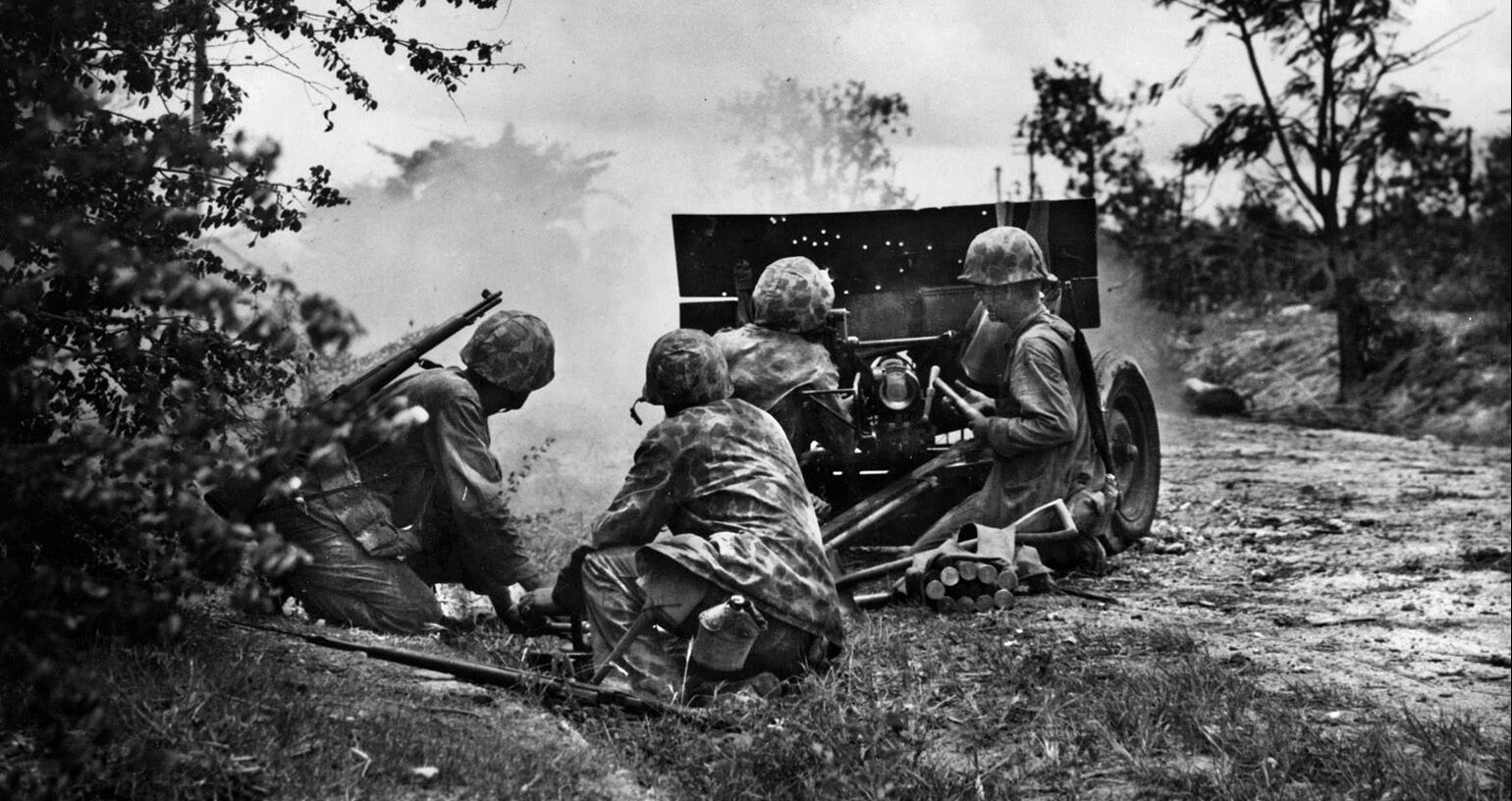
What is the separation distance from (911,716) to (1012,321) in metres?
3.65

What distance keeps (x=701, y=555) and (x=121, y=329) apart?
2.04m

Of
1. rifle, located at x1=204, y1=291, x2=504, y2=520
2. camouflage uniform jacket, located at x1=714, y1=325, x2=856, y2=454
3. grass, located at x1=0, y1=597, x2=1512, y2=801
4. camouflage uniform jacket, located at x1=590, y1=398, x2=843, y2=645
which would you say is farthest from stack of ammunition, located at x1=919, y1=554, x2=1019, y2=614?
rifle, located at x1=204, y1=291, x2=504, y2=520

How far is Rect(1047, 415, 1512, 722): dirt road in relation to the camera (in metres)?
7.40

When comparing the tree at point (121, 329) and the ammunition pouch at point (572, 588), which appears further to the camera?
the ammunition pouch at point (572, 588)

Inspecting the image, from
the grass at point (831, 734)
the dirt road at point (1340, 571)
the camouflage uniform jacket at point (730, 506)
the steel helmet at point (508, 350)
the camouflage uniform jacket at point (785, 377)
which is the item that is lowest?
the dirt road at point (1340, 571)

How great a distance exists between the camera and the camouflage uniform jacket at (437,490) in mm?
6426

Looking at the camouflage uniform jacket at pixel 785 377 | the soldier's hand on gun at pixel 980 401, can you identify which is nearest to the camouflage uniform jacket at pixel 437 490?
the camouflage uniform jacket at pixel 785 377

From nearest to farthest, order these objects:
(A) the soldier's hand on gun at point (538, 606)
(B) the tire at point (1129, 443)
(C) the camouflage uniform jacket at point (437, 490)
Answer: (A) the soldier's hand on gun at point (538, 606)
(C) the camouflage uniform jacket at point (437, 490)
(B) the tire at point (1129, 443)

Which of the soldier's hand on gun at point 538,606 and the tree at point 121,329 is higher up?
the tree at point 121,329

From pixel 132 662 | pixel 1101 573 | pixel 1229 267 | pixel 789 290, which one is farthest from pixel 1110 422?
pixel 1229 267

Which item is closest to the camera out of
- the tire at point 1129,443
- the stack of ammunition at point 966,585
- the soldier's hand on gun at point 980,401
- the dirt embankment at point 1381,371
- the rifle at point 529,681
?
the rifle at point 529,681

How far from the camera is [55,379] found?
15.8 feet

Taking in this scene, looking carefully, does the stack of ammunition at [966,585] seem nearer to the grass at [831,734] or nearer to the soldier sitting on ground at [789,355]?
the grass at [831,734]

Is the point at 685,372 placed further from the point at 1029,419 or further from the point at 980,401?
the point at 980,401
